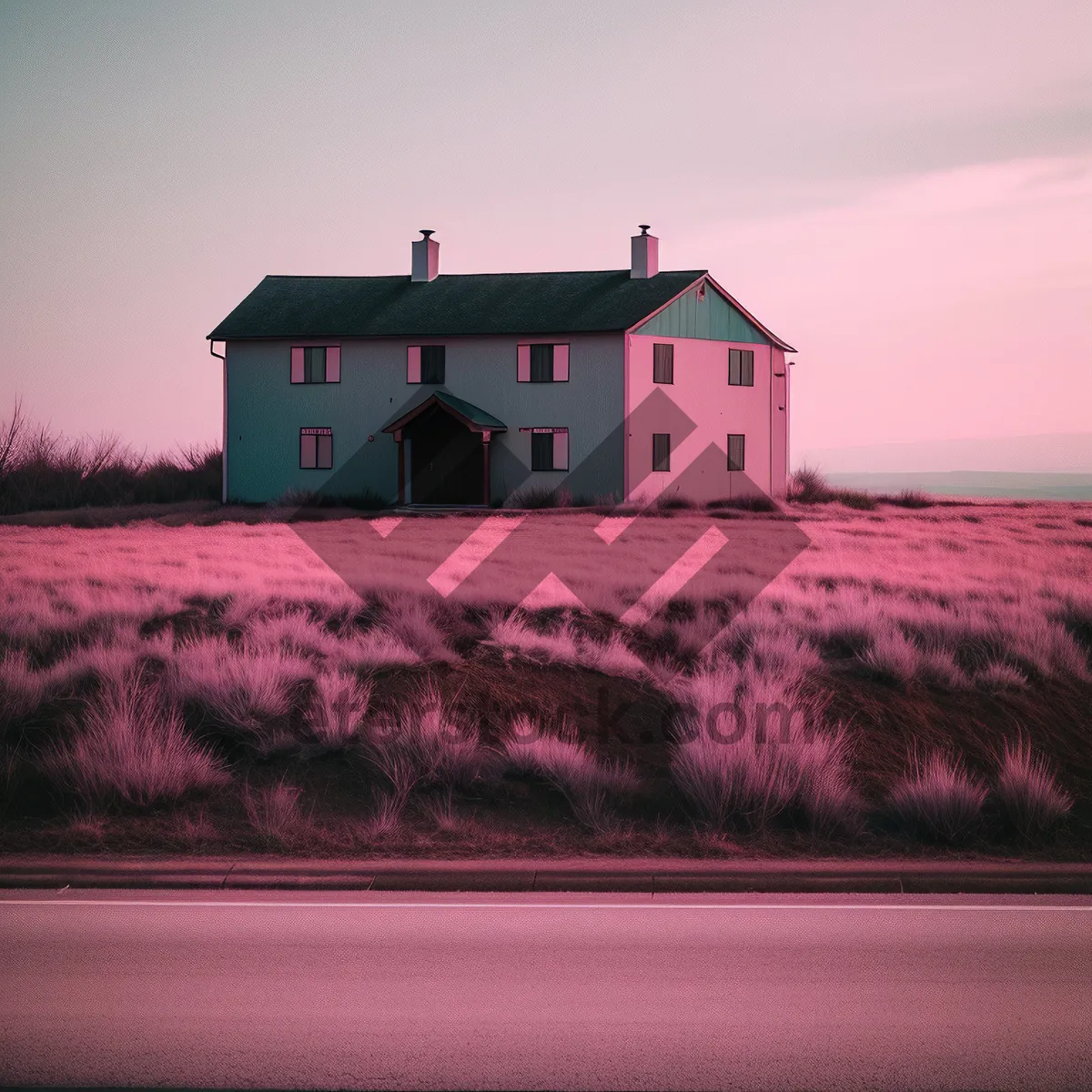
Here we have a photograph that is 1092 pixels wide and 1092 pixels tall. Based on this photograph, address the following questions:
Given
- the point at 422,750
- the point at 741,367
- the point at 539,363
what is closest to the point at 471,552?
the point at 422,750

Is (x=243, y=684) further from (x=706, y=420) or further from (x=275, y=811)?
(x=706, y=420)

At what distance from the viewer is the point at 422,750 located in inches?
356

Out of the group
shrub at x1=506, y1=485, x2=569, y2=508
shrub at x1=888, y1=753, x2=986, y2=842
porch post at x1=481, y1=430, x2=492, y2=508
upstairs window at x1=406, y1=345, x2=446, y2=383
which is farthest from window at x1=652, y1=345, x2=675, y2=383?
shrub at x1=888, y1=753, x2=986, y2=842

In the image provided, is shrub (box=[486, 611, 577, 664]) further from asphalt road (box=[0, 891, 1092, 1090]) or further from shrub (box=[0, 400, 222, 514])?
shrub (box=[0, 400, 222, 514])

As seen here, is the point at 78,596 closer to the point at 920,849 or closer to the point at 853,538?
the point at 920,849

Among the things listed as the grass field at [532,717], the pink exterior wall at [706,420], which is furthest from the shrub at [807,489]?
the grass field at [532,717]

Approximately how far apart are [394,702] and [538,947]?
4339 millimetres

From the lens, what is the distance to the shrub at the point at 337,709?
30.6ft

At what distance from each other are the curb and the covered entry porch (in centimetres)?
3168

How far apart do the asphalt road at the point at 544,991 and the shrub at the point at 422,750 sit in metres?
→ 1.92

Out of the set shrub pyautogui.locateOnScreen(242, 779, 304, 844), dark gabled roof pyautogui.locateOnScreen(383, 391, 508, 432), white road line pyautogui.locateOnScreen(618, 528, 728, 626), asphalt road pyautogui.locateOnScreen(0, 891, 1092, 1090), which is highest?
dark gabled roof pyautogui.locateOnScreen(383, 391, 508, 432)

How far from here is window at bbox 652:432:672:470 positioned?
39.3 meters

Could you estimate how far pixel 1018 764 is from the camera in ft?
28.8

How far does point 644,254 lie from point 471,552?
2353cm
